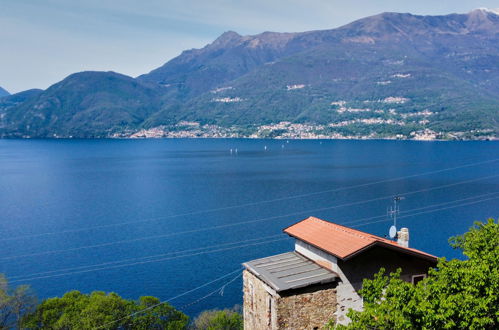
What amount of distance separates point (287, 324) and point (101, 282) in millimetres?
37623

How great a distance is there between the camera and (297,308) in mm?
14703

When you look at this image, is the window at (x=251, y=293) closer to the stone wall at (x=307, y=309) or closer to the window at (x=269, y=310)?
the window at (x=269, y=310)

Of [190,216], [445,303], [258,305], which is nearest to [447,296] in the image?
[445,303]

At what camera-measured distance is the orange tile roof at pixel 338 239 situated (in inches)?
590

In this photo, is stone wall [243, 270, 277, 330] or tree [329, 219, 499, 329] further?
stone wall [243, 270, 277, 330]

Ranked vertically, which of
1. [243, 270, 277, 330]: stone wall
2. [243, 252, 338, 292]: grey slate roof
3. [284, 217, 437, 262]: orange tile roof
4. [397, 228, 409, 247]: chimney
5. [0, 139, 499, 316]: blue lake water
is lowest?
[0, 139, 499, 316]: blue lake water

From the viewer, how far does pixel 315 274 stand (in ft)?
50.5

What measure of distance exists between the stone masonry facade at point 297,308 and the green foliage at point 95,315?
15709 mm

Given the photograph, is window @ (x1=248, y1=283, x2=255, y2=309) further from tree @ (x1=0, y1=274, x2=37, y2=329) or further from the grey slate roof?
tree @ (x1=0, y1=274, x2=37, y2=329)

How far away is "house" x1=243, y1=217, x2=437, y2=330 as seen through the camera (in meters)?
14.7

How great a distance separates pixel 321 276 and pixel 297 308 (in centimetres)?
144

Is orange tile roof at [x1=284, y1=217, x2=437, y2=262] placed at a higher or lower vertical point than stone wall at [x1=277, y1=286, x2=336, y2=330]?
higher

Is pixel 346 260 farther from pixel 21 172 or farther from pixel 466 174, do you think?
pixel 21 172

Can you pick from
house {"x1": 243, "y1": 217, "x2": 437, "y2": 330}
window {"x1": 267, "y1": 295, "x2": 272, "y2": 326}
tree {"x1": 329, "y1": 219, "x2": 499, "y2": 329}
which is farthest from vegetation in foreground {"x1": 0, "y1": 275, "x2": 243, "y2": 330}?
tree {"x1": 329, "y1": 219, "x2": 499, "y2": 329}
